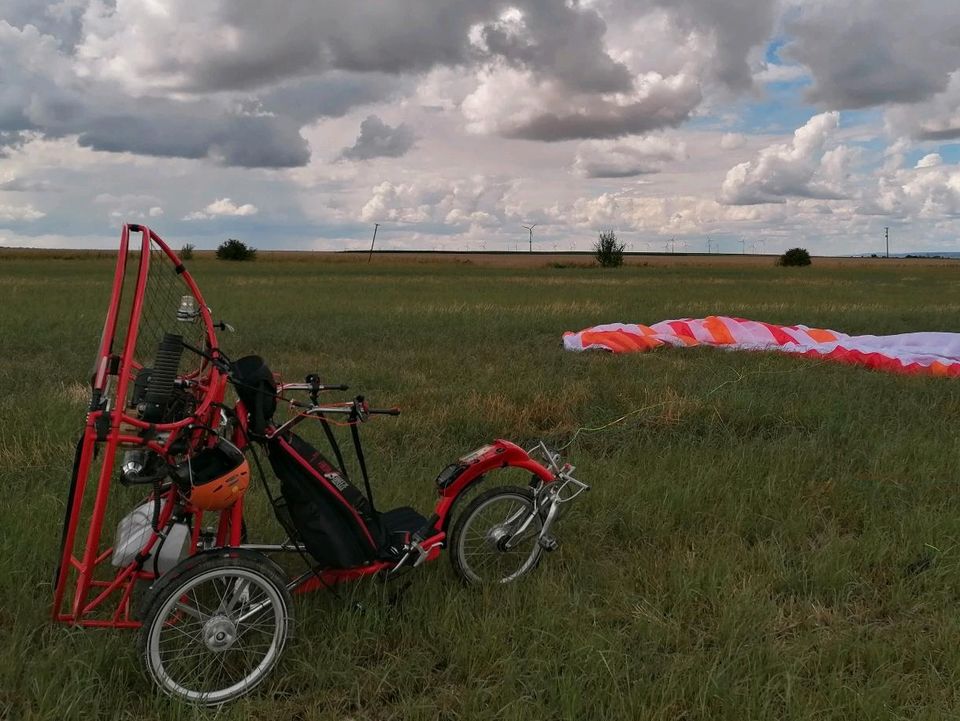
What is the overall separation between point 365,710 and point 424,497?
2482 mm

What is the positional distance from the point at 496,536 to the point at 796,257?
309 feet

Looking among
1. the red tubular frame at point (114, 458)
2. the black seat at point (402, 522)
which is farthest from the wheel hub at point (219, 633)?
the black seat at point (402, 522)

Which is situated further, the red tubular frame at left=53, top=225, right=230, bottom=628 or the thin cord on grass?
the thin cord on grass

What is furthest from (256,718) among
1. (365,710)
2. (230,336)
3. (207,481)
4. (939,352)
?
(230,336)

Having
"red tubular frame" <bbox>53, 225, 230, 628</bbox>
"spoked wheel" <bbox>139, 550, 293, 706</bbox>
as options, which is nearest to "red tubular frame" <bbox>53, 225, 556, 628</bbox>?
"red tubular frame" <bbox>53, 225, 230, 628</bbox>

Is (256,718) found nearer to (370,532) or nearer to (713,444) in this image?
(370,532)

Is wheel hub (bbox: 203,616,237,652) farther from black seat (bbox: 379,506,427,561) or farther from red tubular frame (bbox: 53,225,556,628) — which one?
black seat (bbox: 379,506,427,561)

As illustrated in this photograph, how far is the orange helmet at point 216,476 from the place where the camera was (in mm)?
3232

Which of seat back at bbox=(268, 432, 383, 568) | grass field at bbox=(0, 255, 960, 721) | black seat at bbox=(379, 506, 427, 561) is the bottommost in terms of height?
grass field at bbox=(0, 255, 960, 721)

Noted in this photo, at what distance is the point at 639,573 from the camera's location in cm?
446

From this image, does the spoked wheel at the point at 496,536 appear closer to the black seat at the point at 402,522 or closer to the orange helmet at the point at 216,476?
the black seat at the point at 402,522

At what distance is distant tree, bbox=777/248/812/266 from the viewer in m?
89.2

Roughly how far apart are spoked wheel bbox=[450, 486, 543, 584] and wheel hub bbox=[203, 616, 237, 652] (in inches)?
53.0

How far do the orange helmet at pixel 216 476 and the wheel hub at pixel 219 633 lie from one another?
0.49 meters
